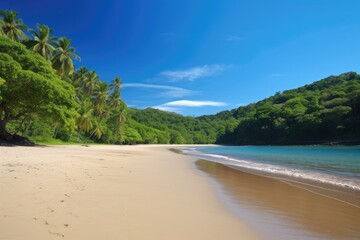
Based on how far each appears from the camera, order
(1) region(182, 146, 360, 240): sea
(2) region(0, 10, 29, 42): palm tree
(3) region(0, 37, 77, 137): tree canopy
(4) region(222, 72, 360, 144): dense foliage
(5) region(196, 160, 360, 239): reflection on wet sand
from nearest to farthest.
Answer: (1) region(182, 146, 360, 240): sea, (5) region(196, 160, 360, 239): reflection on wet sand, (3) region(0, 37, 77, 137): tree canopy, (2) region(0, 10, 29, 42): palm tree, (4) region(222, 72, 360, 144): dense foliage

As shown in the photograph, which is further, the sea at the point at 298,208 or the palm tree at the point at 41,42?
the palm tree at the point at 41,42

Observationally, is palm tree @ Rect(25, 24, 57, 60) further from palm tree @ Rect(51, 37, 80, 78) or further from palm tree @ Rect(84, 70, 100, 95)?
palm tree @ Rect(84, 70, 100, 95)

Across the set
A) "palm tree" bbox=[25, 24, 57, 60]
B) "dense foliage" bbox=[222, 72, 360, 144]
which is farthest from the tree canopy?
"dense foliage" bbox=[222, 72, 360, 144]

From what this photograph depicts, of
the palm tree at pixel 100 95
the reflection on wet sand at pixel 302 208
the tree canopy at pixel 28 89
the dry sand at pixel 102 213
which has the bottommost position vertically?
the reflection on wet sand at pixel 302 208

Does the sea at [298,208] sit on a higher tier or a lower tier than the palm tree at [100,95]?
lower

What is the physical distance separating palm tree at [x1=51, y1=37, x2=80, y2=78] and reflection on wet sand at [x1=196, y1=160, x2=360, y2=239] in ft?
129

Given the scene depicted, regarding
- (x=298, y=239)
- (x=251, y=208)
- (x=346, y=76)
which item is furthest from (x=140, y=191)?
(x=346, y=76)

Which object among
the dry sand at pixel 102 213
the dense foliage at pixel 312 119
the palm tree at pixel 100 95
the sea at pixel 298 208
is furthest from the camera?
the dense foliage at pixel 312 119

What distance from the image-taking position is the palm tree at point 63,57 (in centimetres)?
4181

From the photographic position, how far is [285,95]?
428ft

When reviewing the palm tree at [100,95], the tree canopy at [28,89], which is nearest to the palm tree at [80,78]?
the palm tree at [100,95]

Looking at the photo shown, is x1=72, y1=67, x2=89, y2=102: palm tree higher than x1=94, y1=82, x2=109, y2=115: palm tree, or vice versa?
x1=72, y1=67, x2=89, y2=102: palm tree

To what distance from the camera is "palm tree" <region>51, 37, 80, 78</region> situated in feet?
→ 137

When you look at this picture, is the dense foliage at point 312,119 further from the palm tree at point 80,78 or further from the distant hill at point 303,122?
the palm tree at point 80,78
